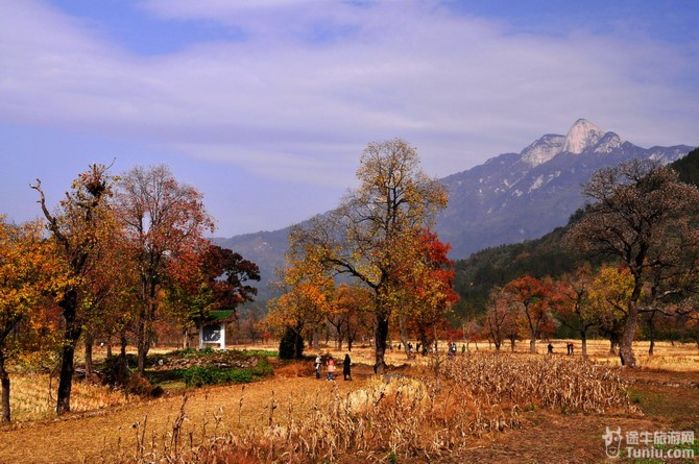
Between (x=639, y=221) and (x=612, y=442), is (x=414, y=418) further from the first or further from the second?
(x=639, y=221)

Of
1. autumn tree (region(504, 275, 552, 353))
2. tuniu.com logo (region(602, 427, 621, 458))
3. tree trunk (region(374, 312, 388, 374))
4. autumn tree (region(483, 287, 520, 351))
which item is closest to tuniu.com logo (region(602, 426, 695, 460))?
tuniu.com logo (region(602, 427, 621, 458))

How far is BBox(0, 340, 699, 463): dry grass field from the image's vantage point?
51.7 ft

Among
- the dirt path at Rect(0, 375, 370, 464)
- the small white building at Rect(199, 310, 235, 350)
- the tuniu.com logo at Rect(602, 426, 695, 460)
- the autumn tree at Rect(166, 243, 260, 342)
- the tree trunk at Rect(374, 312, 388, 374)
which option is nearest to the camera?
the tuniu.com logo at Rect(602, 426, 695, 460)

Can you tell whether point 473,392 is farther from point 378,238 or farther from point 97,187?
point 97,187

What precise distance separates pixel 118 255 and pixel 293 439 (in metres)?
24.1

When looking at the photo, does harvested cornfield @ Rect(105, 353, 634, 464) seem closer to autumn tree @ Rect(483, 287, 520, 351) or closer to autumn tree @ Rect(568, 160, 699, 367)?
autumn tree @ Rect(568, 160, 699, 367)

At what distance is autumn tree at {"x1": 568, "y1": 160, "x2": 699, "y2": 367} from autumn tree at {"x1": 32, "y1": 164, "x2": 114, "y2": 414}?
2831 cm

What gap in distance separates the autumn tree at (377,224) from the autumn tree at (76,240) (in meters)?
12.4

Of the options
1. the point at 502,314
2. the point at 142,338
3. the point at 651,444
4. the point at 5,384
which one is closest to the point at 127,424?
the point at 5,384

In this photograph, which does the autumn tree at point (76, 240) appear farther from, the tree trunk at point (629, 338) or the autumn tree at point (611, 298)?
the autumn tree at point (611, 298)

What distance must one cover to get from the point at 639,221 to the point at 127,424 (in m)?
31.2

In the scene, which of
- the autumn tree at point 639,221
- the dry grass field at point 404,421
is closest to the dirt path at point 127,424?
the dry grass field at point 404,421

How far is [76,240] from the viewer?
26641 millimetres

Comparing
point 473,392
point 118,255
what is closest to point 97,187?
point 118,255
